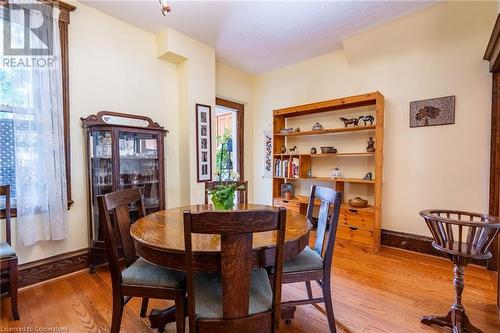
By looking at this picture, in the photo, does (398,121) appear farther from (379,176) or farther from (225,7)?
(225,7)

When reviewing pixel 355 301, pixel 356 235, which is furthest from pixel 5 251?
pixel 356 235

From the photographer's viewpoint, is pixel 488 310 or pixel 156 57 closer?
pixel 488 310

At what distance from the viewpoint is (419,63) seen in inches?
116

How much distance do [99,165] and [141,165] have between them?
0.45 m

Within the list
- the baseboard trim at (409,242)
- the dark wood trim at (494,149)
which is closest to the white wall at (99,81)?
the baseboard trim at (409,242)

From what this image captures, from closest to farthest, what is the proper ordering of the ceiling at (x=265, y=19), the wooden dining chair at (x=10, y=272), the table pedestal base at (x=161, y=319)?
the table pedestal base at (x=161, y=319)
the wooden dining chair at (x=10, y=272)
the ceiling at (x=265, y=19)

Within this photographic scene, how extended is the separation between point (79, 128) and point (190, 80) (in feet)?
4.84

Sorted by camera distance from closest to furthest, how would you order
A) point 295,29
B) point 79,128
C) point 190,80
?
point 79,128, point 295,29, point 190,80

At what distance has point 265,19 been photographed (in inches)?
115

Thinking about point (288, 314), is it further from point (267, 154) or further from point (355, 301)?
point (267, 154)

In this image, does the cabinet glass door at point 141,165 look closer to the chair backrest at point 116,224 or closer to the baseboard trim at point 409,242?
the chair backrest at point 116,224

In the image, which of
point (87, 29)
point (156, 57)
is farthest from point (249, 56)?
point (87, 29)

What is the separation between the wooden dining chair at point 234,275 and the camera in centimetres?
98

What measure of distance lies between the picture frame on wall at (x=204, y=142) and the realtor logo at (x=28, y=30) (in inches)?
66.3
